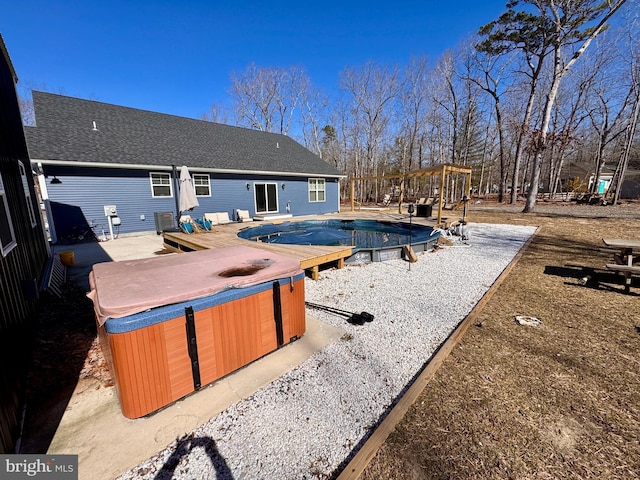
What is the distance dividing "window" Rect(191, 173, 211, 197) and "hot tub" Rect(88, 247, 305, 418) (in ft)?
31.3

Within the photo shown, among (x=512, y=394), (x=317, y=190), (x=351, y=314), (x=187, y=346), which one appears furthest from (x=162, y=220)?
(x=512, y=394)

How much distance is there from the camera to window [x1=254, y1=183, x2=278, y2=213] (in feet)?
45.0

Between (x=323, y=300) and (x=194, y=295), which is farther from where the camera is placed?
(x=323, y=300)

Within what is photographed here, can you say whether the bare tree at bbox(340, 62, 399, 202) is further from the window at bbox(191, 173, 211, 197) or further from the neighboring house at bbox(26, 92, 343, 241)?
the window at bbox(191, 173, 211, 197)

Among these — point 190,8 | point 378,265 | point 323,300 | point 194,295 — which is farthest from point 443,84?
point 194,295

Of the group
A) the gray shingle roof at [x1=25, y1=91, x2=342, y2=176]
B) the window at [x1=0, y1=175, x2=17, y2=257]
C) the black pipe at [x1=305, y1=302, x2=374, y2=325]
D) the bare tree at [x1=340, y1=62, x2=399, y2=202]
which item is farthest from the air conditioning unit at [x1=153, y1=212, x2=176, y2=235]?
the bare tree at [x1=340, y1=62, x2=399, y2=202]

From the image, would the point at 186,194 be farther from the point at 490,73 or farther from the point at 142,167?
the point at 490,73

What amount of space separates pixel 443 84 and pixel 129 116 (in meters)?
24.9

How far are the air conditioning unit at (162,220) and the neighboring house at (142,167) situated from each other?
0.09 metres

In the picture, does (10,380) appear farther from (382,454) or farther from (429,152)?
(429,152)

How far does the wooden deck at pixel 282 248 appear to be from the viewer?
538 cm

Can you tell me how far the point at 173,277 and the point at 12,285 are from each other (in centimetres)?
198

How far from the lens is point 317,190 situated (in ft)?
54.4

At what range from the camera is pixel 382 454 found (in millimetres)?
1779
